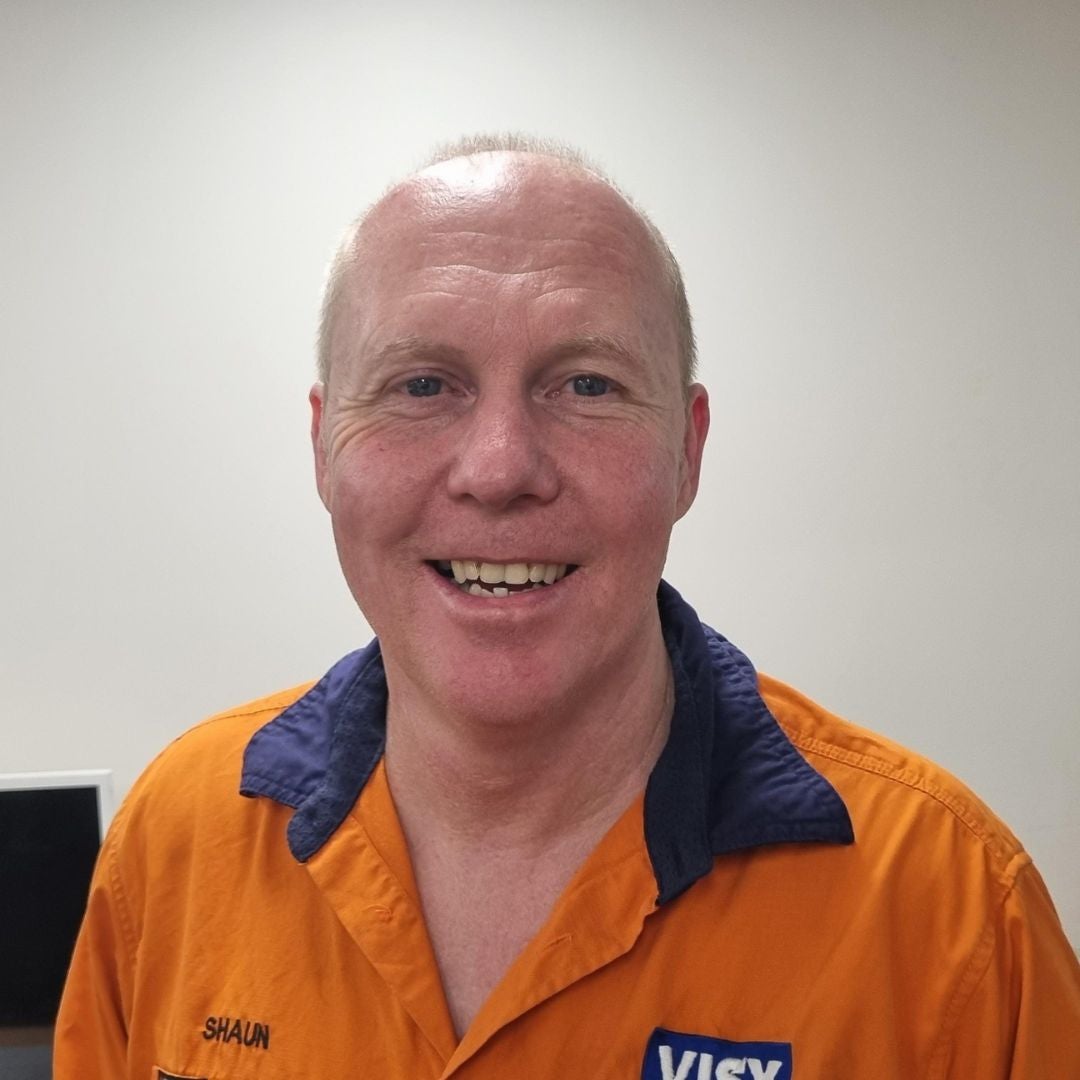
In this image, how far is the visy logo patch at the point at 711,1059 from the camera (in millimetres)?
876

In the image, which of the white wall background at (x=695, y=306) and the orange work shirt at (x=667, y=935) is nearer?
the orange work shirt at (x=667, y=935)

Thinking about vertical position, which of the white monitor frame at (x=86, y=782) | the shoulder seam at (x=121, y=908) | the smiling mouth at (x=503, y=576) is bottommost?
the white monitor frame at (x=86, y=782)

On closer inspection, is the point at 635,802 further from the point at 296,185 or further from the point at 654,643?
the point at 296,185

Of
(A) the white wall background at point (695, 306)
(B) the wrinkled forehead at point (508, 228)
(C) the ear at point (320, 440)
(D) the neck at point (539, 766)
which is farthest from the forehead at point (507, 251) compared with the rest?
(A) the white wall background at point (695, 306)

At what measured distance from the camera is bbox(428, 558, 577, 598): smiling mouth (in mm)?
901

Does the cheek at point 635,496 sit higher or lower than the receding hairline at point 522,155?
lower

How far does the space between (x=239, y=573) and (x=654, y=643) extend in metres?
1.15

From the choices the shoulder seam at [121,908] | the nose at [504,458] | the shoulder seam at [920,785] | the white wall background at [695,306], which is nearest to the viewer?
the nose at [504,458]

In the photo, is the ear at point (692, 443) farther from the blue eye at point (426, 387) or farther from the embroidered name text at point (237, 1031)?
the embroidered name text at point (237, 1031)

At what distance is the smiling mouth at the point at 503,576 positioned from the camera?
0.90 m

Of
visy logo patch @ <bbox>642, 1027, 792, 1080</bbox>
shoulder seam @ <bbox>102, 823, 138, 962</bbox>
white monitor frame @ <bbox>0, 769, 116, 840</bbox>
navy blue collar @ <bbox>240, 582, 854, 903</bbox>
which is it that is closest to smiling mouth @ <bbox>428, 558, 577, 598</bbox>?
navy blue collar @ <bbox>240, 582, 854, 903</bbox>

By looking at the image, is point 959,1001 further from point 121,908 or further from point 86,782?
point 86,782

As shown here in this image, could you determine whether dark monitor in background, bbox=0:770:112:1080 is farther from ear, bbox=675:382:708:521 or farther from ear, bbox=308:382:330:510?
ear, bbox=675:382:708:521

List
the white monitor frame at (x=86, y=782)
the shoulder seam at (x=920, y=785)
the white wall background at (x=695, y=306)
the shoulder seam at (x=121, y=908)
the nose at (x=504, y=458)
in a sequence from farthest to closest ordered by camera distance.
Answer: the white wall background at (x=695, y=306), the white monitor frame at (x=86, y=782), the shoulder seam at (x=121, y=908), the shoulder seam at (x=920, y=785), the nose at (x=504, y=458)
